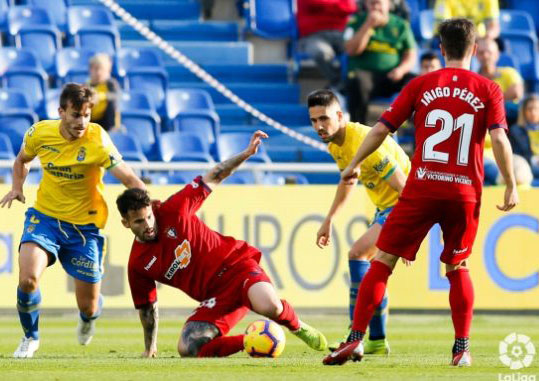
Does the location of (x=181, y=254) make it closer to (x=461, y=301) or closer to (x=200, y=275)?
(x=200, y=275)

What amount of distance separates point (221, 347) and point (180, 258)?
0.71 m

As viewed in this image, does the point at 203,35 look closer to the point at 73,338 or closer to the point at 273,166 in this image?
the point at 273,166

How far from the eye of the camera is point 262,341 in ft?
28.4

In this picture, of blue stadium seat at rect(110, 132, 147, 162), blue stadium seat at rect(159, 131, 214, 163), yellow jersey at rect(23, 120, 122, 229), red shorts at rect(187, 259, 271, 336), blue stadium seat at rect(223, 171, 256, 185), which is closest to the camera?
red shorts at rect(187, 259, 271, 336)

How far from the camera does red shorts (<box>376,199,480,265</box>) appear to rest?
7355 millimetres

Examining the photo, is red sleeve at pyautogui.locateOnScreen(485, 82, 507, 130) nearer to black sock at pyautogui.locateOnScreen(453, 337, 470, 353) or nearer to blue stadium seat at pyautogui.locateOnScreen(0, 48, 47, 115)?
black sock at pyautogui.locateOnScreen(453, 337, 470, 353)

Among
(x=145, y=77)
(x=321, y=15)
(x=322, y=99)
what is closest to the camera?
(x=322, y=99)

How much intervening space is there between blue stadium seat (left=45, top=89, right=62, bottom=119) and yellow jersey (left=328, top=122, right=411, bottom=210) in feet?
22.0

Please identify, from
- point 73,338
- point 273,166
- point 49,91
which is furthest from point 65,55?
point 73,338

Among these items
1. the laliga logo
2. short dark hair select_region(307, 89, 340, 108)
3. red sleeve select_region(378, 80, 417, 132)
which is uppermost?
red sleeve select_region(378, 80, 417, 132)

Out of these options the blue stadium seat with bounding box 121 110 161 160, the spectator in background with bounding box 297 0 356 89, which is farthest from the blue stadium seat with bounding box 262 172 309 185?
the spectator in background with bounding box 297 0 356 89

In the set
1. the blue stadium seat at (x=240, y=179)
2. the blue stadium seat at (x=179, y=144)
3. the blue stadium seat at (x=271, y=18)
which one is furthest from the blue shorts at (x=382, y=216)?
the blue stadium seat at (x=271, y=18)

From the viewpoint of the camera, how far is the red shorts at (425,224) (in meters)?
7.36

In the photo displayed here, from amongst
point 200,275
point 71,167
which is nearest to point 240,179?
point 71,167
